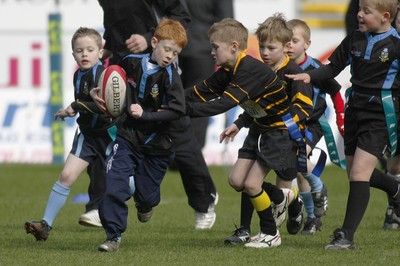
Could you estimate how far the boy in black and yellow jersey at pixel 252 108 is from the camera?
8.22 meters

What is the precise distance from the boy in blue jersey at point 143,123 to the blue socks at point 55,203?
0.81 meters

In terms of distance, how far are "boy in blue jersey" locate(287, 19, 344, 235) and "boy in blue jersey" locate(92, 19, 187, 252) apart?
1409mm

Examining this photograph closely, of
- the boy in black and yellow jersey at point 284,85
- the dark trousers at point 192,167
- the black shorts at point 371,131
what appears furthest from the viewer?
the dark trousers at point 192,167

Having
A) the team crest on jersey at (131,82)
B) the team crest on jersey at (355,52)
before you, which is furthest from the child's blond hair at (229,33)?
the team crest on jersey at (355,52)

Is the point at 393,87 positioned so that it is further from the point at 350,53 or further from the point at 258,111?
the point at 258,111

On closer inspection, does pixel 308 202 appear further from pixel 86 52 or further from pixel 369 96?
pixel 86 52

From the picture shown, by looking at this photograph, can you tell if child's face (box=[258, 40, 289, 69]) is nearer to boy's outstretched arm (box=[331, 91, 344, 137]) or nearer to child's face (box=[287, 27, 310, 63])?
child's face (box=[287, 27, 310, 63])

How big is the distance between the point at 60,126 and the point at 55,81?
703 mm

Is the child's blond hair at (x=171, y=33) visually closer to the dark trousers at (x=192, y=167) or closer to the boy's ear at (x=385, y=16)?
the boy's ear at (x=385, y=16)

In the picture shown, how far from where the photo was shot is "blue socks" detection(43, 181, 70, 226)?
9.04 m

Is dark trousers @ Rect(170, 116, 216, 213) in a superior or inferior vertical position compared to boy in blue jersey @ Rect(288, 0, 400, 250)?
inferior

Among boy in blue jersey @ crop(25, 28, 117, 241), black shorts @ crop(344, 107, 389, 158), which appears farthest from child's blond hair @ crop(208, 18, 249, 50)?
boy in blue jersey @ crop(25, 28, 117, 241)

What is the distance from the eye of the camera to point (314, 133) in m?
9.70

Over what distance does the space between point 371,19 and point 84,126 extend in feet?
8.10
